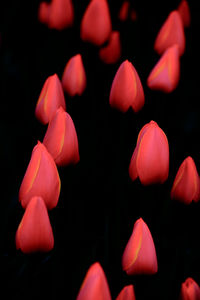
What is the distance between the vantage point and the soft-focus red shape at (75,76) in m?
0.55

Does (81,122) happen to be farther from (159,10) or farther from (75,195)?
(159,10)

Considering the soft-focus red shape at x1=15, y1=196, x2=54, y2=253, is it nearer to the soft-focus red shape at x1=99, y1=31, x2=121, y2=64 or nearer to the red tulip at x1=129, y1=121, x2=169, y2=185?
the red tulip at x1=129, y1=121, x2=169, y2=185

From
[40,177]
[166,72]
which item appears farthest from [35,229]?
[166,72]

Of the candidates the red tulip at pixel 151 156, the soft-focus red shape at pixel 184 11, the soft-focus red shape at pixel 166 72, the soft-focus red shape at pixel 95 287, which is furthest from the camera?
the soft-focus red shape at pixel 184 11

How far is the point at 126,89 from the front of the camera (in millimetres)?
504

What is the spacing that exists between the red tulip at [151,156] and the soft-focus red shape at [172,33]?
232 mm

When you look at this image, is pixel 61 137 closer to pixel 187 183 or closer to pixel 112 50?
pixel 187 183

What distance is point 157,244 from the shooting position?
0.51 m

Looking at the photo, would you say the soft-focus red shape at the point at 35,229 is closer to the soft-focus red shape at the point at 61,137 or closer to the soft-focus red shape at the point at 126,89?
the soft-focus red shape at the point at 61,137

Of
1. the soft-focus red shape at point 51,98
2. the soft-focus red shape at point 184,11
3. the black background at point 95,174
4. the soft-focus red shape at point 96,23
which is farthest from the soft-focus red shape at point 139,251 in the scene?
the soft-focus red shape at point 184,11

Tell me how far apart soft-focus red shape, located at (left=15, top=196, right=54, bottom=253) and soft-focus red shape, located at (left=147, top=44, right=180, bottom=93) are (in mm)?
258

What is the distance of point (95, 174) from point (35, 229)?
236 millimetres

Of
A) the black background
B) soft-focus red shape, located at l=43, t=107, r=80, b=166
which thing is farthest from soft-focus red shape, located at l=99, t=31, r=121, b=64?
soft-focus red shape, located at l=43, t=107, r=80, b=166

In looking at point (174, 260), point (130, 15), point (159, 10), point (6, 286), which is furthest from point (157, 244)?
point (159, 10)
